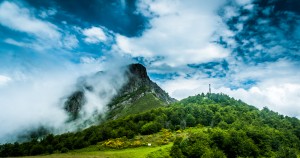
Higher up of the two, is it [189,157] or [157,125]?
[157,125]

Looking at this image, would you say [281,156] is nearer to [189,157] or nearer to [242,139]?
[242,139]

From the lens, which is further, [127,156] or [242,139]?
[242,139]

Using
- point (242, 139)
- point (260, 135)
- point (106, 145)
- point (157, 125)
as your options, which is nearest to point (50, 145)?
point (106, 145)

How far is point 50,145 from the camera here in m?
175

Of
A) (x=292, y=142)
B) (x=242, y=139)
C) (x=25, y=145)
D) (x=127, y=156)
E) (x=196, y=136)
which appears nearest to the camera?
(x=127, y=156)

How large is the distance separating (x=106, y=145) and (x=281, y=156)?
286 feet

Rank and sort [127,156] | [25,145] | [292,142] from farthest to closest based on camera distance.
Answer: [25,145] < [292,142] < [127,156]

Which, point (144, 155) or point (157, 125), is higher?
point (157, 125)

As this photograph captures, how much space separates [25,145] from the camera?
614 feet

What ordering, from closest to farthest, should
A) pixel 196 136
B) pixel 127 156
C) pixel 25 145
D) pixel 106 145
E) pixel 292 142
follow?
pixel 127 156
pixel 196 136
pixel 106 145
pixel 292 142
pixel 25 145

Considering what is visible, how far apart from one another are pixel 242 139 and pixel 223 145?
1151 centimetres

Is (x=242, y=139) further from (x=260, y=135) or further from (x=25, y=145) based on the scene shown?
(x=25, y=145)

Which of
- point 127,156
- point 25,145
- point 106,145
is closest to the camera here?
point 127,156

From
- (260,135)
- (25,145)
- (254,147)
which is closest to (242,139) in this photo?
(254,147)
